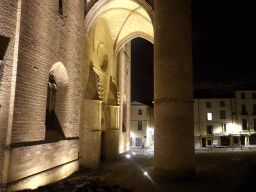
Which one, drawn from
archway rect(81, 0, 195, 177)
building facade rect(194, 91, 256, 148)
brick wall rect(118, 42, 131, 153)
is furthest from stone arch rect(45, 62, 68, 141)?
building facade rect(194, 91, 256, 148)

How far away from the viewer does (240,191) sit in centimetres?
732

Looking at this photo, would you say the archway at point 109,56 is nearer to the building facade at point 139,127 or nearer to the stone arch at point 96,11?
the stone arch at point 96,11

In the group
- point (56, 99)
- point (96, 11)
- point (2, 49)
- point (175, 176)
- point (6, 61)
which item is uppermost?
point (96, 11)

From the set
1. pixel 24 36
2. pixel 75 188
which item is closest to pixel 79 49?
pixel 24 36

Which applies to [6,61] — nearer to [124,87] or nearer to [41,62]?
[41,62]

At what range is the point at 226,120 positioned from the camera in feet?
109

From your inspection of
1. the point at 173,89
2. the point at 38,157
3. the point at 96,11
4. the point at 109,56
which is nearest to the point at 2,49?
the point at 38,157

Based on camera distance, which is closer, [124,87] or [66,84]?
[66,84]

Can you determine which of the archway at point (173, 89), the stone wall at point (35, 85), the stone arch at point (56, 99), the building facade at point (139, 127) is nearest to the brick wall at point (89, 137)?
the stone wall at point (35, 85)

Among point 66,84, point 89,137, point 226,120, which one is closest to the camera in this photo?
point 66,84

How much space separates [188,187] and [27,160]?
5742 millimetres

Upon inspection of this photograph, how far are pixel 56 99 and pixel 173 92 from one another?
5243 mm

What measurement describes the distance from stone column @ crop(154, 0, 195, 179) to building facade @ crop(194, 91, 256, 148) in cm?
2537

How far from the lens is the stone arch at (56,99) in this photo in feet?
30.9
